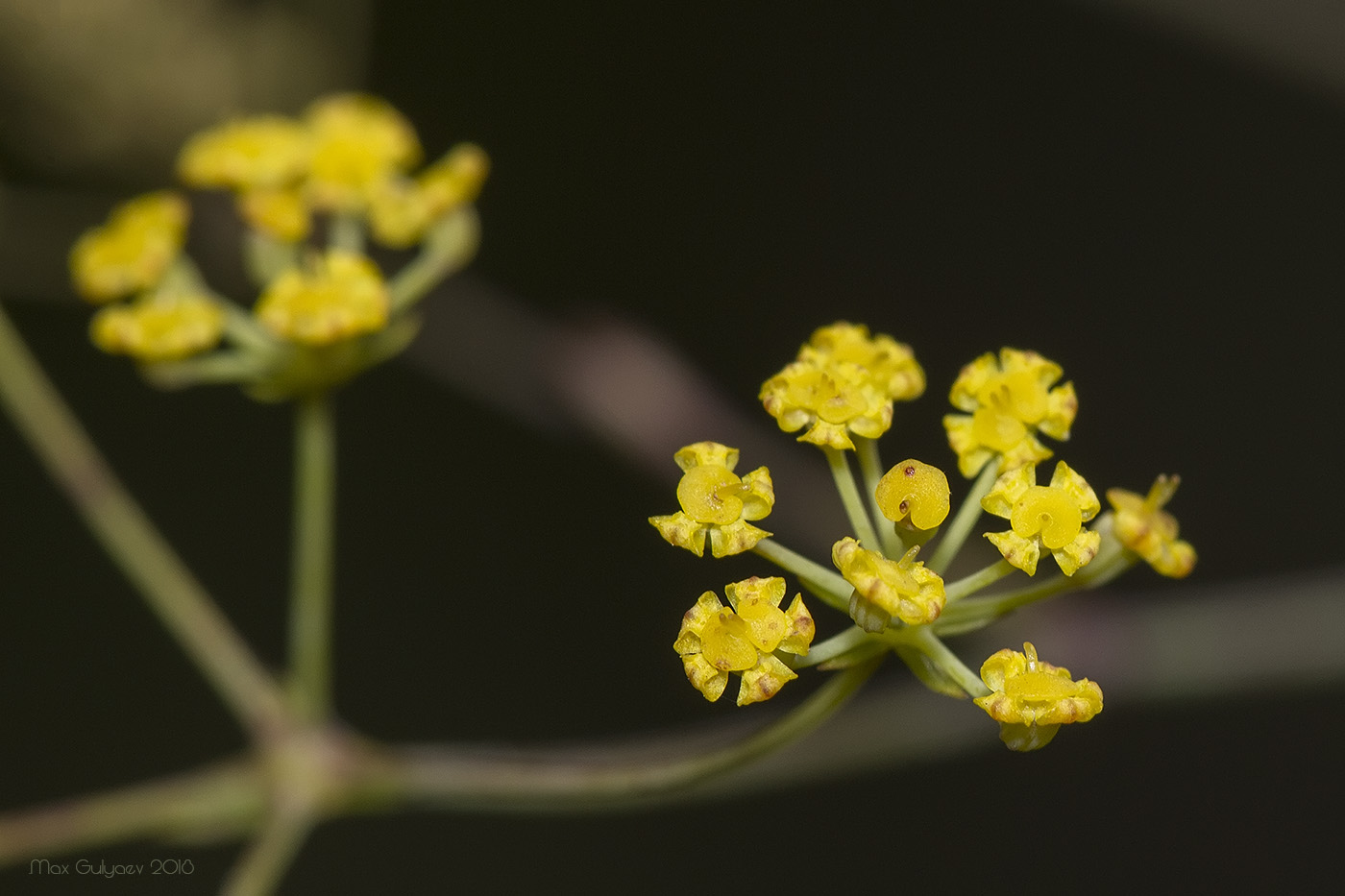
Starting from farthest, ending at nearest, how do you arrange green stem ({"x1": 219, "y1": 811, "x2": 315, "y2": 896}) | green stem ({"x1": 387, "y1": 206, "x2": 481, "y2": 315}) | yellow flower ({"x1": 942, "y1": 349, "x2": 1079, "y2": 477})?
green stem ({"x1": 387, "y1": 206, "x2": 481, "y2": 315})
green stem ({"x1": 219, "y1": 811, "x2": 315, "y2": 896})
yellow flower ({"x1": 942, "y1": 349, "x2": 1079, "y2": 477})

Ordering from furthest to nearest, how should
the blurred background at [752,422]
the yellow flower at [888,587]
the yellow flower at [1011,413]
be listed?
1. the blurred background at [752,422]
2. the yellow flower at [1011,413]
3. the yellow flower at [888,587]

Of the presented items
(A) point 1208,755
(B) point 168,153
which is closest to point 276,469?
(B) point 168,153

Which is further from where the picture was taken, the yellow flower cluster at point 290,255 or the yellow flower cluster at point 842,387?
the yellow flower cluster at point 290,255

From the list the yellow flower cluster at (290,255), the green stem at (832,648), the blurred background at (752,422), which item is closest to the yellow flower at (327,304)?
the yellow flower cluster at (290,255)

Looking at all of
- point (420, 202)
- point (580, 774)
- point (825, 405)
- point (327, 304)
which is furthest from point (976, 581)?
point (420, 202)

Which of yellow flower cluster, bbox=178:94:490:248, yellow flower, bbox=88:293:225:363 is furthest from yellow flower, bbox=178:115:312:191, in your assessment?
yellow flower, bbox=88:293:225:363

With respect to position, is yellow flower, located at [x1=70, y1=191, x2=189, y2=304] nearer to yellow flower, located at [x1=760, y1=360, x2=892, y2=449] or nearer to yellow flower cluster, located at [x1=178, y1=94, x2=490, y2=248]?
yellow flower cluster, located at [x1=178, y1=94, x2=490, y2=248]

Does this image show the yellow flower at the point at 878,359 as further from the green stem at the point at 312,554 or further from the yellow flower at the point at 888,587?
the green stem at the point at 312,554
